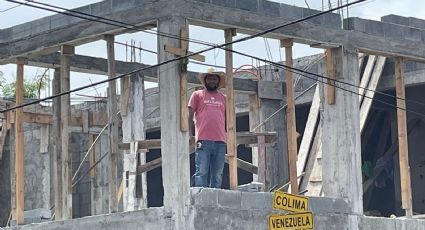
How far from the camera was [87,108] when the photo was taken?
23844mm

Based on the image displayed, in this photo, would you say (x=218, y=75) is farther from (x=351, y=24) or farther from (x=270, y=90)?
(x=270, y=90)

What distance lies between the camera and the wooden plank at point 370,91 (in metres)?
18.9

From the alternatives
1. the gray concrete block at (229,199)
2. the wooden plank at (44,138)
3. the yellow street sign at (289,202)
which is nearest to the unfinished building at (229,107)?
the gray concrete block at (229,199)

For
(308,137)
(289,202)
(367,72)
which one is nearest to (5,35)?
(308,137)

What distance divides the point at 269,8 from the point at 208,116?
79.7 inches

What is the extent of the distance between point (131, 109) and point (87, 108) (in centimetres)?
627

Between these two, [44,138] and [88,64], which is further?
[44,138]

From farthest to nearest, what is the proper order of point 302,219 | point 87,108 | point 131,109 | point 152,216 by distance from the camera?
A: point 87,108
point 131,109
point 152,216
point 302,219

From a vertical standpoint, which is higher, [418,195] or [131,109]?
[131,109]

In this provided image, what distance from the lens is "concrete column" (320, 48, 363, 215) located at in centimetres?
1513

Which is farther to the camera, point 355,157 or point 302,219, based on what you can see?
point 355,157

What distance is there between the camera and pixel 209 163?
13.7 metres

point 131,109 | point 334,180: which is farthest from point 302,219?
point 131,109

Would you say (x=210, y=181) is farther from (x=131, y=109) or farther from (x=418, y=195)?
(x=418, y=195)
